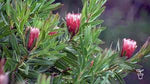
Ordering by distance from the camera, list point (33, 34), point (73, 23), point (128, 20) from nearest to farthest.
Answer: point (33, 34) < point (73, 23) < point (128, 20)

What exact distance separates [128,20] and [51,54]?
4060mm

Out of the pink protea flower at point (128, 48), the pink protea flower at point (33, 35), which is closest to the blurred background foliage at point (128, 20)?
the pink protea flower at point (128, 48)

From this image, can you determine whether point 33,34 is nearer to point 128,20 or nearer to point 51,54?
point 51,54

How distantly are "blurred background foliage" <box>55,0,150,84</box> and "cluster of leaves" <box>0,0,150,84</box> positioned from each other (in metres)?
3.60

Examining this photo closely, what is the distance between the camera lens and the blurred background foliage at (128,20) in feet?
15.9

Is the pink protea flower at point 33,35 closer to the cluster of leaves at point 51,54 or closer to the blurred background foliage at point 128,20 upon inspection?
the cluster of leaves at point 51,54

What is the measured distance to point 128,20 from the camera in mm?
5047

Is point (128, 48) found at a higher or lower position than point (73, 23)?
lower

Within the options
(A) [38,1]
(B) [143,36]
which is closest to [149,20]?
(B) [143,36]

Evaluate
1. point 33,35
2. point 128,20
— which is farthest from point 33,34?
point 128,20

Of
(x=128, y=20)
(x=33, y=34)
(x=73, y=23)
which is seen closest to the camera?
(x=33, y=34)

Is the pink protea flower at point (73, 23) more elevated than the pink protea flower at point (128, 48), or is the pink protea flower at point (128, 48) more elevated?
the pink protea flower at point (73, 23)

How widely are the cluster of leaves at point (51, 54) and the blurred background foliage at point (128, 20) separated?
360cm

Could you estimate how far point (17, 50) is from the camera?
42.9 inches
